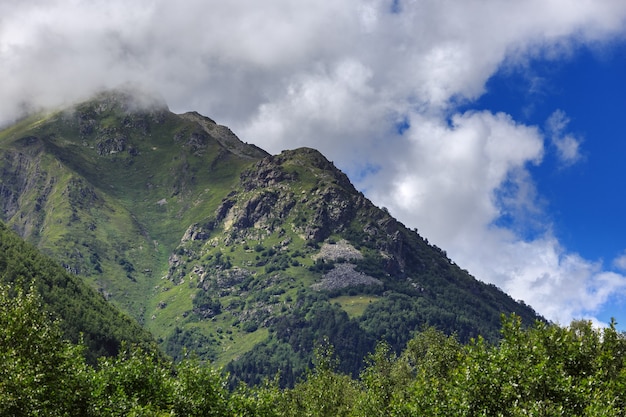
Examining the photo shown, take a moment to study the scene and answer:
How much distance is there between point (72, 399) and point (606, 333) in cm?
5377

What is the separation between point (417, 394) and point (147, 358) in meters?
28.7

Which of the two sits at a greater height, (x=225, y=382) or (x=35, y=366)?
(x=225, y=382)

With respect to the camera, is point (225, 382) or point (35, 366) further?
point (225, 382)

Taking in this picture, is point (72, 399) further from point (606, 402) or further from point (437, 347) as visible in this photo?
point (437, 347)

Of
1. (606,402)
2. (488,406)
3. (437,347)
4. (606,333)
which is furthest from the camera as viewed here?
(437,347)

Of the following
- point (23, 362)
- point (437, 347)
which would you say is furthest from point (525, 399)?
point (437, 347)

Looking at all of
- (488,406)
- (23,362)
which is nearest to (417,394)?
(488,406)

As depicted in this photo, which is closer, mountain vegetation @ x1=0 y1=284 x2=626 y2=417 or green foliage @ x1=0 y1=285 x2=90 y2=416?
green foliage @ x1=0 y1=285 x2=90 y2=416

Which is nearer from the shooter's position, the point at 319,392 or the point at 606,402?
the point at 606,402

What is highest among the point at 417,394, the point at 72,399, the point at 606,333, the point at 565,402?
the point at 606,333

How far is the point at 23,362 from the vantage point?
53688 mm

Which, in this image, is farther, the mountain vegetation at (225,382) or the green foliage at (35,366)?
the mountain vegetation at (225,382)

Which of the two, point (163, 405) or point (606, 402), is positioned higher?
point (606, 402)

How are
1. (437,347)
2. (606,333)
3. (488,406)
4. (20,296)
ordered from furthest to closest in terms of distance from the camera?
(437,347), (606,333), (20,296), (488,406)
